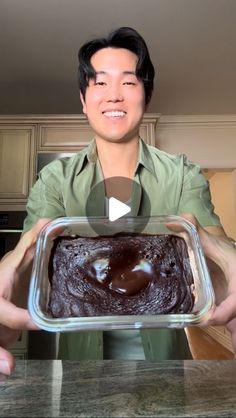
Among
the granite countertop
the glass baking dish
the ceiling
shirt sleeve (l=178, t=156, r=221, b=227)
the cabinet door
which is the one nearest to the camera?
the glass baking dish

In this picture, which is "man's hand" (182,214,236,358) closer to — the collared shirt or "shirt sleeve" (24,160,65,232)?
the collared shirt

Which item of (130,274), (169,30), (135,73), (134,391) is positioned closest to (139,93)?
(135,73)

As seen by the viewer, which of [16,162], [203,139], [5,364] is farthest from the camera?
[203,139]

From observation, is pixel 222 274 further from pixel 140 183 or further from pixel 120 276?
pixel 140 183

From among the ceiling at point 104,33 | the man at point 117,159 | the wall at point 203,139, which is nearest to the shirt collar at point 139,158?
the man at point 117,159

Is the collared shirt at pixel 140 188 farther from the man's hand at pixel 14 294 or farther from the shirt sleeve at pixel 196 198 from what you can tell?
the man's hand at pixel 14 294

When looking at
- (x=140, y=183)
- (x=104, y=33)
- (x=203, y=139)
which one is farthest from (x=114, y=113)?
(x=203, y=139)

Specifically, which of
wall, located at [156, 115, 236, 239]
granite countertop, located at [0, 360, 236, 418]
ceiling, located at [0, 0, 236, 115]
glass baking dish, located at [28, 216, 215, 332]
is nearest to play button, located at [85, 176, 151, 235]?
glass baking dish, located at [28, 216, 215, 332]
